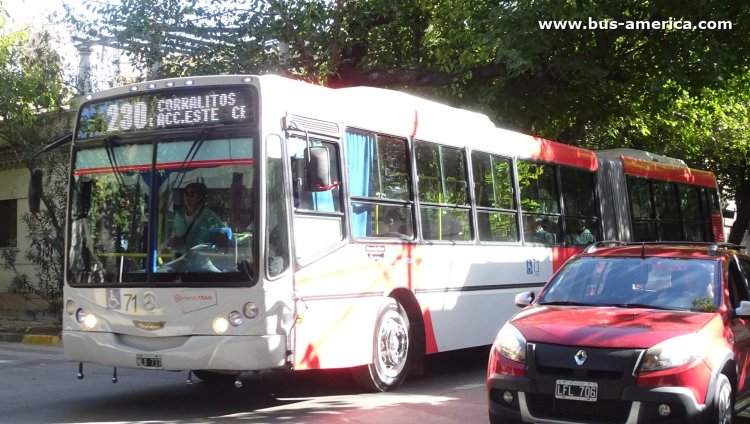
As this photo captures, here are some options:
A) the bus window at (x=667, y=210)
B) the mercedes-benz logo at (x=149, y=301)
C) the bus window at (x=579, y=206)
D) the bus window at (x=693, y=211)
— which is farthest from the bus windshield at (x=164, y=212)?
the bus window at (x=693, y=211)

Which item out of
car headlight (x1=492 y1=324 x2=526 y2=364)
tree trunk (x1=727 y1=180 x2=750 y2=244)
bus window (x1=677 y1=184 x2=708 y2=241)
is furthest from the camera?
tree trunk (x1=727 y1=180 x2=750 y2=244)

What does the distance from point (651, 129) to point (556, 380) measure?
19.5 metres

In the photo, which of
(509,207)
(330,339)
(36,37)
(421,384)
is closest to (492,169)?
(509,207)

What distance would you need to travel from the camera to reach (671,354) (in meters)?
6.46

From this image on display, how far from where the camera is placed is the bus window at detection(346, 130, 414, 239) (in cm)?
958

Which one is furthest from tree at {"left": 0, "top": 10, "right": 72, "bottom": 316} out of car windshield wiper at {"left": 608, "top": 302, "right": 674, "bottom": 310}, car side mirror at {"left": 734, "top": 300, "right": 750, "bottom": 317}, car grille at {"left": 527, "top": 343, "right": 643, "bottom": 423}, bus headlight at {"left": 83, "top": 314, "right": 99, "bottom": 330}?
car side mirror at {"left": 734, "top": 300, "right": 750, "bottom": 317}

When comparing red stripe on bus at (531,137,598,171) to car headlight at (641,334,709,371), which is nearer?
car headlight at (641,334,709,371)

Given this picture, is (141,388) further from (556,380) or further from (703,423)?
(703,423)

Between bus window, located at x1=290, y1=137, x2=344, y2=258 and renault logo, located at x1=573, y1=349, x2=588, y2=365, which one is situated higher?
bus window, located at x1=290, y1=137, x2=344, y2=258

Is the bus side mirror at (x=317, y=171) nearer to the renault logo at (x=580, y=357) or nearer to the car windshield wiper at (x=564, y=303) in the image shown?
the car windshield wiper at (x=564, y=303)

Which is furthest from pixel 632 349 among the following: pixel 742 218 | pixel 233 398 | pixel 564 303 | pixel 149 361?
pixel 742 218

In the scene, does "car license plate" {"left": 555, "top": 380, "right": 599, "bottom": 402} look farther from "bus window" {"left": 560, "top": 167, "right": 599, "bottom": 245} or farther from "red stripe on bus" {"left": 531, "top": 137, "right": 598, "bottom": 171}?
"bus window" {"left": 560, "top": 167, "right": 599, "bottom": 245}

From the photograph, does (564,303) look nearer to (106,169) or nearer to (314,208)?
(314,208)

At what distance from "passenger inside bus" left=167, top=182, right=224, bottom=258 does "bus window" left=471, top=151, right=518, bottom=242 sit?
4.21 metres
